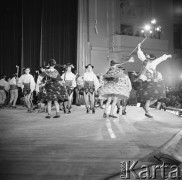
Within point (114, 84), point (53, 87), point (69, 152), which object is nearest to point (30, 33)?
Result: point (53, 87)

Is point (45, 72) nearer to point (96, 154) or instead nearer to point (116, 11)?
point (96, 154)

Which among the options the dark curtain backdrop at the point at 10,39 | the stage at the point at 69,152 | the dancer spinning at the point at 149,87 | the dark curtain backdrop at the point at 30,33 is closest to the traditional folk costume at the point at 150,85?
the dancer spinning at the point at 149,87

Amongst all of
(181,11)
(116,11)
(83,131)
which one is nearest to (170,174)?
(83,131)

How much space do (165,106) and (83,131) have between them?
7.14 meters

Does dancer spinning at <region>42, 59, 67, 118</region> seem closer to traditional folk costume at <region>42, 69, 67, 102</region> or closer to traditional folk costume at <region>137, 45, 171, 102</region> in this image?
traditional folk costume at <region>42, 69, 67, 102</region>

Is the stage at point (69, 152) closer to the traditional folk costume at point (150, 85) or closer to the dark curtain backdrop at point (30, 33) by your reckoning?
the traditional folk costume at point (150, 85)

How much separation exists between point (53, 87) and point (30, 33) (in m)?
9.80

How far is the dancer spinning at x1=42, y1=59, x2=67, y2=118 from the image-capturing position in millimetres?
6734

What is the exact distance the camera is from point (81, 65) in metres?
16.8

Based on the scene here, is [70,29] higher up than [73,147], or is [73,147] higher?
[70,29]

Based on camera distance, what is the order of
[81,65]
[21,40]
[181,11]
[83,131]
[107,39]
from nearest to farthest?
[83,131] → [21,40] → [81,65] → [107,39] → [181,11]

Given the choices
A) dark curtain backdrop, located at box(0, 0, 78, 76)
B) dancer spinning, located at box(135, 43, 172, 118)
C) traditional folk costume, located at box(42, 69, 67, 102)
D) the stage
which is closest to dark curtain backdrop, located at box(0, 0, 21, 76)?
dark curtain backdrop, located at box(0, 0, 78, 76)

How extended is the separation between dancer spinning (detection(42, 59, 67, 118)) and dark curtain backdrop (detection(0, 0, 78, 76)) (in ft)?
29.4

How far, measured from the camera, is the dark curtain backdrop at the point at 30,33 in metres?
15.6
